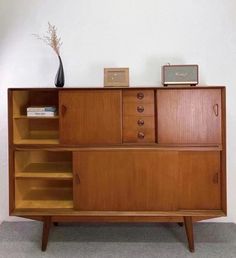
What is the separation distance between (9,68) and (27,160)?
2.71 ft

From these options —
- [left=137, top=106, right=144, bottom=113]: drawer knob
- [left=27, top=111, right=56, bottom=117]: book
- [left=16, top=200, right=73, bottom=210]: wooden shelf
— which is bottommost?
[left=16, top=200, right=73, bottom=210]: wooden shelf

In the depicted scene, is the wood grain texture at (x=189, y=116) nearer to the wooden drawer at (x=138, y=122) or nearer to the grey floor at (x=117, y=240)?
the wooden drawer at (x=138, y=122)

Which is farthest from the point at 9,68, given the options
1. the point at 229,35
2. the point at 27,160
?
the point at 229,35

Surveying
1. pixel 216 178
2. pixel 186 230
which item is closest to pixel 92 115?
pixel 216 178

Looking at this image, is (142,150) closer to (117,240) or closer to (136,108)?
(136,108)

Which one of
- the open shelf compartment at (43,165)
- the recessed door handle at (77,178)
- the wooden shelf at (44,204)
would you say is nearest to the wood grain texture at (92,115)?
the recessed door handle at (77,178)

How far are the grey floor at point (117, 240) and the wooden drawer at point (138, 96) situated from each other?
108 centimetres

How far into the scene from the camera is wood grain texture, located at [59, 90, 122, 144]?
202 cm

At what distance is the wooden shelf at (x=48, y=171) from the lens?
2.11 meters

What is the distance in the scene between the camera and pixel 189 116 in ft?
6.59

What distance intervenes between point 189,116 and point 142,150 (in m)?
0.40

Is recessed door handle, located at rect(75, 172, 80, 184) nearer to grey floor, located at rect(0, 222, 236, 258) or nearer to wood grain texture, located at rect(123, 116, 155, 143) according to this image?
wood grain texture, located at rect(123, 116, 155, 143)

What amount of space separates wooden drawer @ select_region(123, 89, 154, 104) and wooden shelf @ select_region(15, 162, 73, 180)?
700mm

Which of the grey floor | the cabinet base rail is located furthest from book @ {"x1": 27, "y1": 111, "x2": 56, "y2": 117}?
the grey floor
